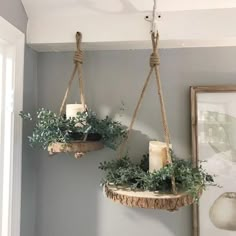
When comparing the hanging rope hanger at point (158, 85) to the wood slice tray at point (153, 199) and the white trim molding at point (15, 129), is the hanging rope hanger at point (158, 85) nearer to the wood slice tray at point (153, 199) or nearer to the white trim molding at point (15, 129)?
the wood slice tray at point (153, 199)

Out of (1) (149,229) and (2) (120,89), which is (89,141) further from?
(1) (149,229)

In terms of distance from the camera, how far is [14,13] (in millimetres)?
1060

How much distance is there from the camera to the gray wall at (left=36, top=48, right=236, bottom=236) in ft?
3.84

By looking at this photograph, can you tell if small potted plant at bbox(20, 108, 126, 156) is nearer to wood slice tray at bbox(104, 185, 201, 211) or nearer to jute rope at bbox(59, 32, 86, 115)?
jute rope at bbox(59, 32, 86, 115)

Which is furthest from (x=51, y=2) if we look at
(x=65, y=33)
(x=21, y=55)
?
(x=21, y=55)

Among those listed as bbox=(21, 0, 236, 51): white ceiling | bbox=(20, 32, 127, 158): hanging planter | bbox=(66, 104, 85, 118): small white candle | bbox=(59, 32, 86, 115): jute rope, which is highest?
bbox=(21, 0, 236, 51): white ceiling

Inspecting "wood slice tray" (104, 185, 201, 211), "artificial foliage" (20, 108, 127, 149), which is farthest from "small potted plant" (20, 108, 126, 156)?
"wood slice tray" (104, 185, 201, 211)

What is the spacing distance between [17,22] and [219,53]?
2.76 ft

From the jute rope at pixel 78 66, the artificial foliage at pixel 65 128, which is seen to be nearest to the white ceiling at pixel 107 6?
the jute rope at pixel 78 66

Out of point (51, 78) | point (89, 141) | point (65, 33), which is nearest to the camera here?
point (89, 141)

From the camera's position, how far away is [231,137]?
1128 mm

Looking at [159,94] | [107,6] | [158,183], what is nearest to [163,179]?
[158,183]

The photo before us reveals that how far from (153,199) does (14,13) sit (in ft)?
2.81

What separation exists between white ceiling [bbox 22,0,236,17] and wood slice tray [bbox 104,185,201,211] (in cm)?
72
